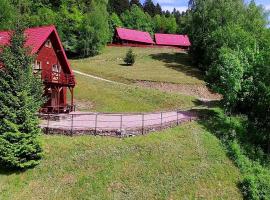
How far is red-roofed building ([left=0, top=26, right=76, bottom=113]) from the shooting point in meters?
39.3

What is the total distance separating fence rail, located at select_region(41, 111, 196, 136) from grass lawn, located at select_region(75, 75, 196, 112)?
7926mm

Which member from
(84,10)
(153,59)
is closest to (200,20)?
(153,59)

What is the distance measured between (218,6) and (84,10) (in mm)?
38120

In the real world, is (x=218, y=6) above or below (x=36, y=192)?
above

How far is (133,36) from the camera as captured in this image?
4168 inches

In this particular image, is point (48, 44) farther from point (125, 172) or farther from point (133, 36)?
point (133, 36)

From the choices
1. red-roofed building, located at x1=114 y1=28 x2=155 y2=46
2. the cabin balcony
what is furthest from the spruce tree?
red-roofed building, located at x1=114 y1=28 x2=155 y2=46

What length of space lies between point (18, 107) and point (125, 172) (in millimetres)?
7969

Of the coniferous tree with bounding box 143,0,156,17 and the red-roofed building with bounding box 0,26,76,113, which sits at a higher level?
the coniferous tree with bounding box 143,0,156,17

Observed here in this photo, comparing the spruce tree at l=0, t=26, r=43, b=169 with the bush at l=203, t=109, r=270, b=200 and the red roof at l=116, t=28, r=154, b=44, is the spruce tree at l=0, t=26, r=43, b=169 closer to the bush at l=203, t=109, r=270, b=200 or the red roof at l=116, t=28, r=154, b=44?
the bush at l=203, t=109, r=270, b=200

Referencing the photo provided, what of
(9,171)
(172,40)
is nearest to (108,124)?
(9,171)

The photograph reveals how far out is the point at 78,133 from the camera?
30688 mm

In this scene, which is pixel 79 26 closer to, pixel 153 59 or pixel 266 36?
pixel 153 59

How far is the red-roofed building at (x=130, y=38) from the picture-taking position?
103750mm
